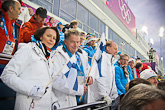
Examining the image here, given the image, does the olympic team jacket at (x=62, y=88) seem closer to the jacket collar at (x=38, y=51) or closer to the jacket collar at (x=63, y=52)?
the jacket collar at (x=63, y=52)

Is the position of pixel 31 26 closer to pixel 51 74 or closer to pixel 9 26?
pixel 9 26

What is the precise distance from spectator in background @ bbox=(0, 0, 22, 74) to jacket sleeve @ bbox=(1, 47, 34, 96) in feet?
1.81

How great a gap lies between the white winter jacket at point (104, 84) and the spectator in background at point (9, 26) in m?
1.36

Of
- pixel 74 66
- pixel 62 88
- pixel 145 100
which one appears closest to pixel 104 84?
pixel 74 66

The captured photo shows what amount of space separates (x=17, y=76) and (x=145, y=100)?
116 centimetres

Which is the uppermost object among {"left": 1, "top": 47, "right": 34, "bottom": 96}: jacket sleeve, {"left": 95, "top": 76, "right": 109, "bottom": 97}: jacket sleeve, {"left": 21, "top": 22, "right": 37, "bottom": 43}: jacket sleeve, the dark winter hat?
the dark winter hat

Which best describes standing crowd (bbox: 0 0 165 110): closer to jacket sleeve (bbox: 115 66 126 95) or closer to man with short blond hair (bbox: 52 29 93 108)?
man with short blond hair (bbox: 52 29 93 108)

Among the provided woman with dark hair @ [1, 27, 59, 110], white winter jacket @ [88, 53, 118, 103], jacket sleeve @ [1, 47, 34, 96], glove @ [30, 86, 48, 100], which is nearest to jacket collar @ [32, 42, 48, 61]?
woman with dark hair @ [1, 27, 59, 110]

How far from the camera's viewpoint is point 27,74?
1.48 m

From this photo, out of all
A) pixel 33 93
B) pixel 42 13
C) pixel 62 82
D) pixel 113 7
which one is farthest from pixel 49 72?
pixel 113 7

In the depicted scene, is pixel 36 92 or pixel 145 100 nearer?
pixel 145 100

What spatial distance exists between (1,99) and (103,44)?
1.67 metres

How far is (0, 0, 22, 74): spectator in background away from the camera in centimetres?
188

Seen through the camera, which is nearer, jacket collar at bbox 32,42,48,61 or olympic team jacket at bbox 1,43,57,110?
olympic team jacket at bbox 1,43,57,110
